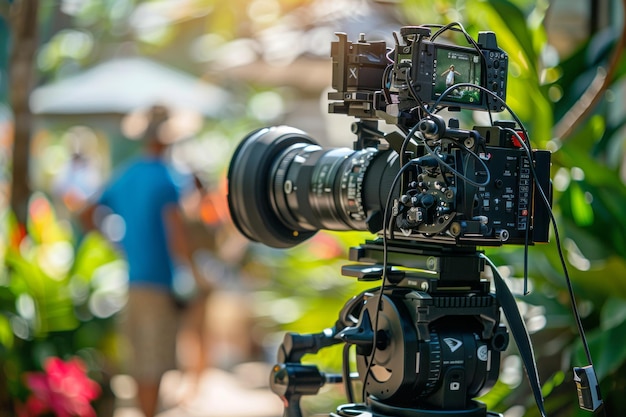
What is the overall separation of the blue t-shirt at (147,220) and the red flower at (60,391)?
0.60m

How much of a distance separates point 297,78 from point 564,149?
459 cm

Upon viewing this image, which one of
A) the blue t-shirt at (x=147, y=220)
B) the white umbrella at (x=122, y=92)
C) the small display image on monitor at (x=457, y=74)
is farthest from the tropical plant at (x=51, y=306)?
the small display image on monitor at (x=457, y=74)

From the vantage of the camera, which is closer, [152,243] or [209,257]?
[152,243]

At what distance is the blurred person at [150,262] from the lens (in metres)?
5.54

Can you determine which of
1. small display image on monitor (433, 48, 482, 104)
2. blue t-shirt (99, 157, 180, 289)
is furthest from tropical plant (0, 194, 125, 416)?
small display image on monitor (433, 48, 482, 104)

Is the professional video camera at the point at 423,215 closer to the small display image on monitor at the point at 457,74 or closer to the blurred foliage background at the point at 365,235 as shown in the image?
the small display image on monitor at the point at 457,74

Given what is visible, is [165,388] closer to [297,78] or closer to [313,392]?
[297,78]

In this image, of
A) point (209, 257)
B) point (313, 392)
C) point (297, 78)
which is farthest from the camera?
point (297, 78)

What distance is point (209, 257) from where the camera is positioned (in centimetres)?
710

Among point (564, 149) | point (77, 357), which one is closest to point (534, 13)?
point (564, 149)

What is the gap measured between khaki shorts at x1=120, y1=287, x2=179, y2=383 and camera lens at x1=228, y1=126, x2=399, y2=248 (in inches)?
91.2

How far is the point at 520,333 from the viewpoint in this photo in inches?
105

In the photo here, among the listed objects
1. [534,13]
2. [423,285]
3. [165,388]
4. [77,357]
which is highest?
[534,13]

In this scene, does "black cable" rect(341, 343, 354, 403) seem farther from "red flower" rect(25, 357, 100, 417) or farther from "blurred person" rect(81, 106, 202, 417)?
"blurred person" rect(81, 106, 202, 417)
